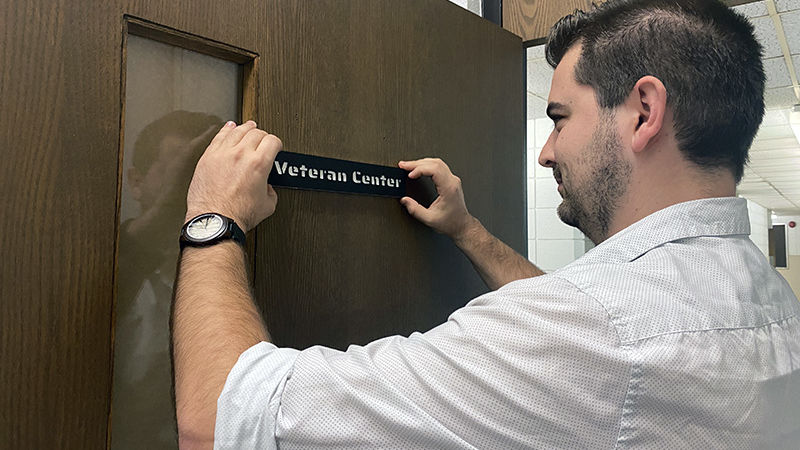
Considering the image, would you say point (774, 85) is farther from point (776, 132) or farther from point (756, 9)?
point (776, 132)

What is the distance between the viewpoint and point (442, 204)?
114 centimetres

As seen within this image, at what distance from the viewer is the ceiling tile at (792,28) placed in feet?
7.80

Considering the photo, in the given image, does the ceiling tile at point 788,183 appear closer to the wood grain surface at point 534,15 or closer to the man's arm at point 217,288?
the wood grain surface at point 534,15

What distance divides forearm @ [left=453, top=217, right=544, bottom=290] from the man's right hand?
2 centimetres

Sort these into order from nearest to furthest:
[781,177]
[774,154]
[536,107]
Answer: [536,107]
[774,154]
[781,177]

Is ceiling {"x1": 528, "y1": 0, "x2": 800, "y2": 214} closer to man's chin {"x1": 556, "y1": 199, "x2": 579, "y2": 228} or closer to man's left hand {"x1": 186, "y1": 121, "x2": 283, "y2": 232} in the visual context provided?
man's chin {"x1": 556, "y1": 199, "x2": 579, "y2": 228}

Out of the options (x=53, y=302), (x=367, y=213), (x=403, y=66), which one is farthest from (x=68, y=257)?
(x=403, y=66)

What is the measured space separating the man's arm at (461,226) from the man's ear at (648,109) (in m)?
0.40

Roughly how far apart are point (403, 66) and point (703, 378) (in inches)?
29.0

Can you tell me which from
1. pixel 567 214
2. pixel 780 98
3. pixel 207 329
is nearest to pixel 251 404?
pixel 207 329

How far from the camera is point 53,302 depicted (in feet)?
2.19

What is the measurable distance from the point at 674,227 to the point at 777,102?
12.6ft

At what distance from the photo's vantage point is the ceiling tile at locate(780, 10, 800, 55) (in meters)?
2.38

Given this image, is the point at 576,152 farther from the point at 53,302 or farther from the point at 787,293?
the point at 53,302
